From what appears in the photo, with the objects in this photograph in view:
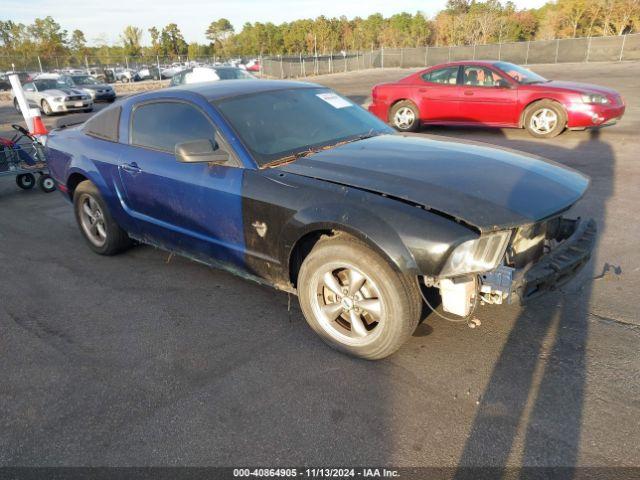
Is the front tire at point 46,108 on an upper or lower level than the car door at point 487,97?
lower

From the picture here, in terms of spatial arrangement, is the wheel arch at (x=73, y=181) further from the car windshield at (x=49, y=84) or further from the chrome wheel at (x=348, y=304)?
the car windshield at (x=49, y=84)

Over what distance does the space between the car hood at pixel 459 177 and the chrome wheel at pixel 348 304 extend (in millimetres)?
539

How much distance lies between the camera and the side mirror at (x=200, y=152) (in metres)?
3.22

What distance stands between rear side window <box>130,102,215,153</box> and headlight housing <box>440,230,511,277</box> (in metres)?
1.94

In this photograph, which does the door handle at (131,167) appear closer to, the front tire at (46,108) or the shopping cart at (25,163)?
the shopping cart at (25,163)

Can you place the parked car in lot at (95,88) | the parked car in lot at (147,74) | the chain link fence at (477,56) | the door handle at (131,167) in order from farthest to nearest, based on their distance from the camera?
the parked car in lot at (147,74), the chain link fence at (477,56), the parked car in lot at (95,88), the door handle at (131,167)

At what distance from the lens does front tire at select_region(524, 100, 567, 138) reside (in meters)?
8.94

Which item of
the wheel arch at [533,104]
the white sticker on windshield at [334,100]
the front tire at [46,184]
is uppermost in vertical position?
the white sticker on windshield at [334,100]

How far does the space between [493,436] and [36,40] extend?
249 feet

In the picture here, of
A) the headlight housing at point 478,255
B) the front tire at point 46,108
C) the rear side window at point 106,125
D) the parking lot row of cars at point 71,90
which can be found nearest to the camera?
the headlight housing at point 478,255

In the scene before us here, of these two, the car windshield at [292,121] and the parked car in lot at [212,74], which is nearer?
the car windshield at [292,121]

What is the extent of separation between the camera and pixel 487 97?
9.48 meters

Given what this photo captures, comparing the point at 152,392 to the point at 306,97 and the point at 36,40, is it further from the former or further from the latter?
the point at 36,40

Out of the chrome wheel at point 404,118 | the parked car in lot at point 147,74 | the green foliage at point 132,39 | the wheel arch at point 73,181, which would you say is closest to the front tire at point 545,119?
the chrome wheel at point 404,118
